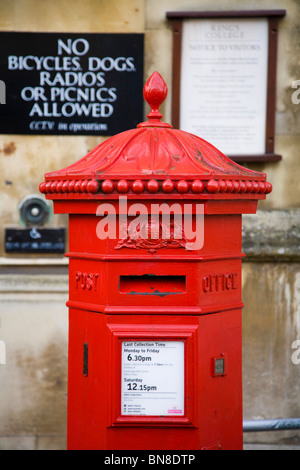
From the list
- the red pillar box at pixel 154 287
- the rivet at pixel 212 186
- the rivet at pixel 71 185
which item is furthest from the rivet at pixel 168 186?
the rivet at pixel 71 185

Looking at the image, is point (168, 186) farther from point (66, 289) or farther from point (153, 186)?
point (66, 289)

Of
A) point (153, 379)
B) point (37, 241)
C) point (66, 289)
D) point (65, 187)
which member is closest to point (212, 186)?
point (65, 187)

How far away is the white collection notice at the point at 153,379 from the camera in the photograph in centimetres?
219

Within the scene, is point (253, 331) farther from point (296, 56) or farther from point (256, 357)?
point (296, 56)

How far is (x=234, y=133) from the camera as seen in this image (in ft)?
15.8

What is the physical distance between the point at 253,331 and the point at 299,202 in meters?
1.08

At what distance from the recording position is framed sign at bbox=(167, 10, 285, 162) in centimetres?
476

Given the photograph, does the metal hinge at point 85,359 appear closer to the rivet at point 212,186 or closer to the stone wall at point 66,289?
the rivet at point 212,186

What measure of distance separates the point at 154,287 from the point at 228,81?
9.87 feet

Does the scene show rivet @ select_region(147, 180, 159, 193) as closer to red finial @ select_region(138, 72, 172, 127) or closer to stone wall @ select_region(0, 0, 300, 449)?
red finial @ select_region(138, 72, 172, 127)

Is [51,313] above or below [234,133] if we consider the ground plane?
below

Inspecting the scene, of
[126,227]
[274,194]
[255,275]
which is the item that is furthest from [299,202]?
[126,227]

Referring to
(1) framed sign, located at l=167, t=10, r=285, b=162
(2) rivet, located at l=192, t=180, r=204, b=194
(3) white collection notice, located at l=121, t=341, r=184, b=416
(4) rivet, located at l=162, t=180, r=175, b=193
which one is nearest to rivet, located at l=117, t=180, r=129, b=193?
(4) rivet, located at l=162, t=180, r=175, b=193

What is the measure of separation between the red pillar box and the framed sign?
2.52 metres
